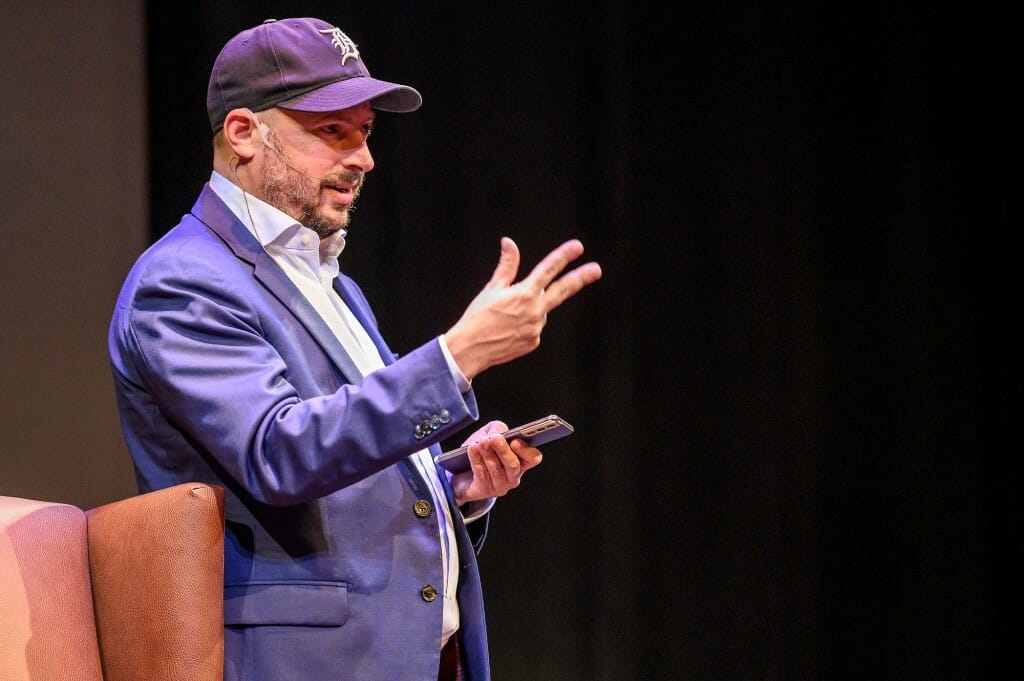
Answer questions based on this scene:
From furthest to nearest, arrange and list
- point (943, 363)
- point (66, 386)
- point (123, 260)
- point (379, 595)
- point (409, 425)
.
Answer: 1. point (943, 363)
2. point (123, 260)
3. point (66, 386)
4. point (379, 595)
5. point (409, 425)

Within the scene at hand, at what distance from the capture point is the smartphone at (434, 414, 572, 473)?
56.1 inches

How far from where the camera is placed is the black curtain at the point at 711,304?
282cm

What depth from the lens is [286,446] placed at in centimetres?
124

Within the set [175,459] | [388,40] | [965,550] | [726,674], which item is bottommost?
[726,674]

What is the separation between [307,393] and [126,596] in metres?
0.33

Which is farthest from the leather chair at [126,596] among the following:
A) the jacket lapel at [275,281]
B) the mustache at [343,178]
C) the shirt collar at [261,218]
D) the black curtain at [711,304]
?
the black curtain at [711,304]

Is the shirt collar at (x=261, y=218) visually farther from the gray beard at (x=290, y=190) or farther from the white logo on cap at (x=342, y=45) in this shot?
the white logo on cap at (x=342, y=45)

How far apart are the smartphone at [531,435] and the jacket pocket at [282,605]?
0.34 m

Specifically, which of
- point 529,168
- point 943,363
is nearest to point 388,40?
point 529,168

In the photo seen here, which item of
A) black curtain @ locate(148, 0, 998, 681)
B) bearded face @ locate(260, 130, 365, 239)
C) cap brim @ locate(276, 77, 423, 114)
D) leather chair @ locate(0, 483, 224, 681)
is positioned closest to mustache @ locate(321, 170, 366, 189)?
bearded face @ locate(260, 130, 365, 239)

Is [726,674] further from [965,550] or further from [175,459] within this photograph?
[175,459]

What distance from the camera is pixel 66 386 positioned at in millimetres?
2475

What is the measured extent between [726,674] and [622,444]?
0.68 meters

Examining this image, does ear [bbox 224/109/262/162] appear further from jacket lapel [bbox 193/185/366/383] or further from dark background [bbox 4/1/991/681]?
dark background [bbox 4/1/991/681]
